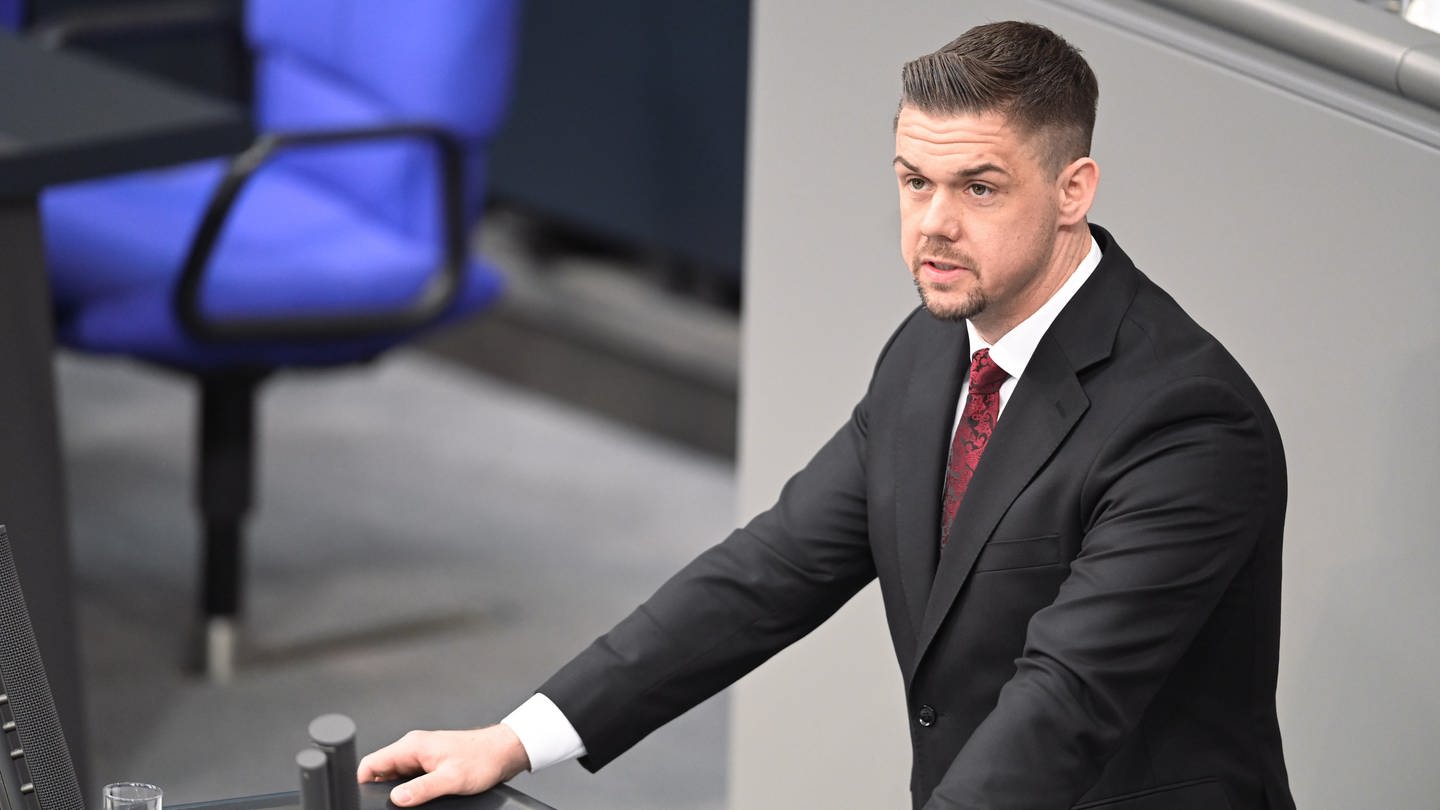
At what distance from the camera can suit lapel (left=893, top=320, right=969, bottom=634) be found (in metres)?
1.49

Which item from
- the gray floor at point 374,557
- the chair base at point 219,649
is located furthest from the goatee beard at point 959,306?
the chair base at point 219,649

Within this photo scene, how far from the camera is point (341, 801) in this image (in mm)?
1220

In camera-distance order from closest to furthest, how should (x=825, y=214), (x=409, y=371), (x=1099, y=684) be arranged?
(x=1099, y=684), (x=825, y=214), (x=409, y=371)

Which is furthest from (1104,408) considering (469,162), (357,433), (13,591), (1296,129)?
(357,433)

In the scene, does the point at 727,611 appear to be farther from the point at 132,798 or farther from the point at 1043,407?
the point at 132,798

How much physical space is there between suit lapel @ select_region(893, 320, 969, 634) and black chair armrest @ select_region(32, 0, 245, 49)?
240 cm

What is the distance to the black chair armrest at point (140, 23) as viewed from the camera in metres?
3.59

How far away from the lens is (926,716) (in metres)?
1.52

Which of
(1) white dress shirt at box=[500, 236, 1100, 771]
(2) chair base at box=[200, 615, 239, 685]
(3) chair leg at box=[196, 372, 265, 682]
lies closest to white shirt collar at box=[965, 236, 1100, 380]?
(1) white dress shirt at box=[500, 236, 1100, 771]

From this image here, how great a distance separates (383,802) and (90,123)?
1468mm

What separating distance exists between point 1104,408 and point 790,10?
2.38 ft

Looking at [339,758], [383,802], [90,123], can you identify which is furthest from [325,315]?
[339,758]

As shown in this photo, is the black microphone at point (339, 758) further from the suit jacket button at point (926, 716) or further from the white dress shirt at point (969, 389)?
the suit jacket button at point (926, 716)

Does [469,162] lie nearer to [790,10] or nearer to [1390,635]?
[790,10]
